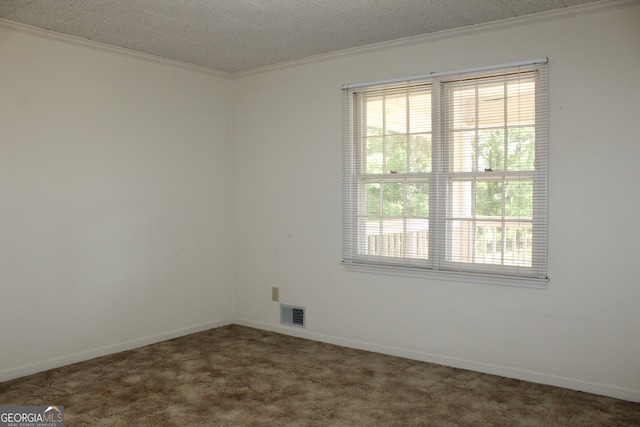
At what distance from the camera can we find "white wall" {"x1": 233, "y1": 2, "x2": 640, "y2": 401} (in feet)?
11.4

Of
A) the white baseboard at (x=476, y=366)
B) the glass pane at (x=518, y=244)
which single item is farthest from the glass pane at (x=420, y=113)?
the white baseboard at (x=476, y=366)

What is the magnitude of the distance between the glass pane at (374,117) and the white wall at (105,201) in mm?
1637

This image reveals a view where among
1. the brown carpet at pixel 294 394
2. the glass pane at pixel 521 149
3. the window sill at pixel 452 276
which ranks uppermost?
the glass pane at pixel 521 149

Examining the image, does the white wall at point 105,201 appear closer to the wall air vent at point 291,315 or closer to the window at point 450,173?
the wall air vent at point 291,315

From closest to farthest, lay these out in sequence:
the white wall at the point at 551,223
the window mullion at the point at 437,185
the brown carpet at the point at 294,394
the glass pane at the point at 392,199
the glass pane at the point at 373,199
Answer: the brown carpet at the point at 294,394, the white wall at the point at 551,223, the window mullion at the point at 437,185, the glass pane at the point at 392,199, the glass pane at the point at 373,199

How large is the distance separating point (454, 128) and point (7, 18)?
3317 mm

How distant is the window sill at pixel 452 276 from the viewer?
3.77m

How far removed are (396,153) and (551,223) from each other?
4.35 ft

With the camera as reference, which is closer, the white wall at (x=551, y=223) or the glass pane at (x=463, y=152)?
the white wall at (x=551, y=223)

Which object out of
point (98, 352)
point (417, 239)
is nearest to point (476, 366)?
point (417, 239)

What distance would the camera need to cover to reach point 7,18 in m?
3.76

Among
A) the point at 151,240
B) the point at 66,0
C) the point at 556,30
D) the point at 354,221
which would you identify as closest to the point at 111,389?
the point at 151,240

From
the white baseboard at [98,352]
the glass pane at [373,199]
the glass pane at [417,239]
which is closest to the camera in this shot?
the white baseboard at [98,352]

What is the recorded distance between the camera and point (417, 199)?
4316 millimetres
